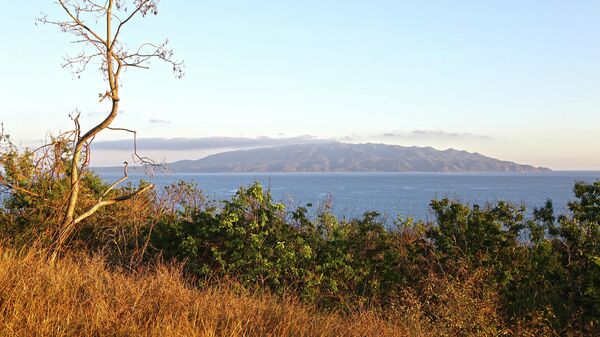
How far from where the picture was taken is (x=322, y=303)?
8.88 m

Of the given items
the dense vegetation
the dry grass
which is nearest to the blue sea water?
the dense vegetation

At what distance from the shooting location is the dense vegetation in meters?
8.83

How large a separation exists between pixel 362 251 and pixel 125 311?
5.72 m

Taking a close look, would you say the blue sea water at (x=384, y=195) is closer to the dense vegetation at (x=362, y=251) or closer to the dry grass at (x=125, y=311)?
the dense vegetation at (x=362, y=251)

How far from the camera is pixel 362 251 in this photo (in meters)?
10.1

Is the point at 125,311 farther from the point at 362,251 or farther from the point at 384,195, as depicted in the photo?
the point at 384,195

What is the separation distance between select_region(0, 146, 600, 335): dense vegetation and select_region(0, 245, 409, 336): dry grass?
2436 millimetres

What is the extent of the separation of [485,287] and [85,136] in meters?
6.18

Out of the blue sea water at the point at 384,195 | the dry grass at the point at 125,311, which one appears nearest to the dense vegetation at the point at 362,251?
the blue sea water at the point at 384,195

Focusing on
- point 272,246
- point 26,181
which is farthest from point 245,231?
point 26,181

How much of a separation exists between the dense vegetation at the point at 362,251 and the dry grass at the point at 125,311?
2.44 metres

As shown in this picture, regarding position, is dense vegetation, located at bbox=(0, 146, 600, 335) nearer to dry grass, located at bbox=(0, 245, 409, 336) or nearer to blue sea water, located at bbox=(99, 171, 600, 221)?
blue sea water, located at bbox=(99, 171, 600, 221)

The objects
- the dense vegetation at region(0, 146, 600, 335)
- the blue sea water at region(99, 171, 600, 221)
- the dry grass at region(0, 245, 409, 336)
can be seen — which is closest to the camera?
the dry grass at region(0, 245, 409, 336)

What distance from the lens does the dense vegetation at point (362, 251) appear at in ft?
29.0
